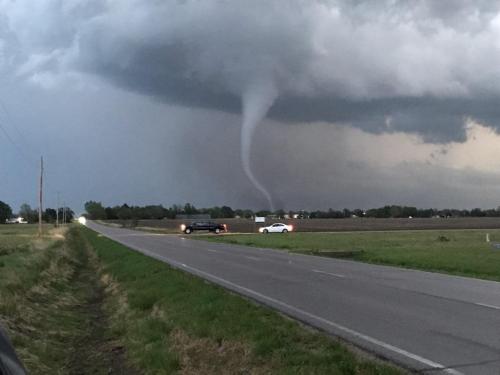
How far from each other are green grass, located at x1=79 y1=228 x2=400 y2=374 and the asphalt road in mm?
910

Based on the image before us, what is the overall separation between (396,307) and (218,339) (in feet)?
17.9

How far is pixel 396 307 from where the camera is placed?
44.2ft

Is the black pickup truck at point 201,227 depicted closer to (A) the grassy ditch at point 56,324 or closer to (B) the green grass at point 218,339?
(A) the grassy ditch at point 56,324

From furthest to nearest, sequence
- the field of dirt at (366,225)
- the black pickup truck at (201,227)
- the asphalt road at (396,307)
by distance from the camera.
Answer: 1. the field of dirt at (366,225)
2. the black pickup truck at (201,227)
3. the asphalt road at (396,307)

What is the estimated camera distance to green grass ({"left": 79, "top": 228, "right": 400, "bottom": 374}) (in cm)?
787

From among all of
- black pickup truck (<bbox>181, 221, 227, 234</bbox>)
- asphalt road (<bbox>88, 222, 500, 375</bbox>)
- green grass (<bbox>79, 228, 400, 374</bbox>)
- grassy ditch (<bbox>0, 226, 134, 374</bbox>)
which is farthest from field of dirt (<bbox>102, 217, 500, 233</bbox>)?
green grass (<bbox>79, 228, 400, 374</bbox>)

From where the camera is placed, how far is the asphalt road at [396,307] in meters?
8.91

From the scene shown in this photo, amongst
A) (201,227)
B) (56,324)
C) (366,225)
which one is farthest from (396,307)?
(366,225)

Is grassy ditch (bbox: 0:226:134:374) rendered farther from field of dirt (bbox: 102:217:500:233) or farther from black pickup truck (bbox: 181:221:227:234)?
field of dirt (bbox: 102:217:500:233)

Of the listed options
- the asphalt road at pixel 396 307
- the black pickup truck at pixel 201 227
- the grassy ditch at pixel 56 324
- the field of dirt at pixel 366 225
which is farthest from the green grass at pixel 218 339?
the field of dirt at pixel 366 225

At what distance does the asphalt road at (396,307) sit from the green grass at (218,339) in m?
0.91

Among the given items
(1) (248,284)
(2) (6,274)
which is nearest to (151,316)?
(1) (248,284)

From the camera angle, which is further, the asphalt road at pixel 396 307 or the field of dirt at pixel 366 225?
the field of dirt at pixel 366 225

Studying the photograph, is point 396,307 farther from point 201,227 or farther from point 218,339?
point 201,227
